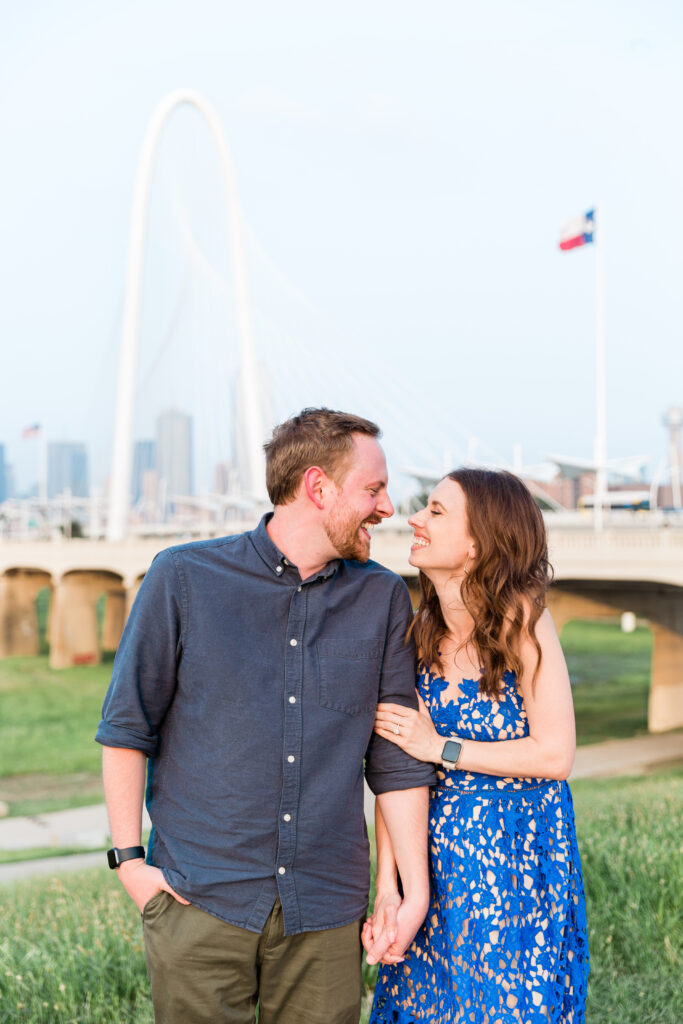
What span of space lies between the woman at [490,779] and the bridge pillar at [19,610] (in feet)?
129

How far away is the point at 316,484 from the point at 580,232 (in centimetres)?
2903

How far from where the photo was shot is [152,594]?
8.08 ft

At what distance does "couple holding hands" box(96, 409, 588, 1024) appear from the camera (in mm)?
2414

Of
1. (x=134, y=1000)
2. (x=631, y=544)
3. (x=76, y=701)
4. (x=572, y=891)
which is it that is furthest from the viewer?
(x=76, y=701)

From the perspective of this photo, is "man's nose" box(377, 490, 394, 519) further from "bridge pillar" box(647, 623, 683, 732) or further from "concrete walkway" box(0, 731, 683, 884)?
"bridge pillar" box(647, 623, 683, 732)

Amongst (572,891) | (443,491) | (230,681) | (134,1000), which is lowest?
(134,1000)

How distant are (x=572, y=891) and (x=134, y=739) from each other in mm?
1360

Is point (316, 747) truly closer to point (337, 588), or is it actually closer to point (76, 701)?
point (337, 588)

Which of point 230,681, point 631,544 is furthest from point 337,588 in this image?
point 631,544

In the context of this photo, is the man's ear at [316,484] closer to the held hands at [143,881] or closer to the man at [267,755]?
the man at [267,755]

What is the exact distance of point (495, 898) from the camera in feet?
8.55

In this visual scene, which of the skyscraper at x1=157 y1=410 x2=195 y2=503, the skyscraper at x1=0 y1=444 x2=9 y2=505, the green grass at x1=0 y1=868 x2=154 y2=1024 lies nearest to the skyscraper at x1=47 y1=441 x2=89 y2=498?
the skyscraper at x1=0 y1=444 x2=9 y2=505

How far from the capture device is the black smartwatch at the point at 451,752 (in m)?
2.62

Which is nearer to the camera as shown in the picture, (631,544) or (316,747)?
(316,747)
